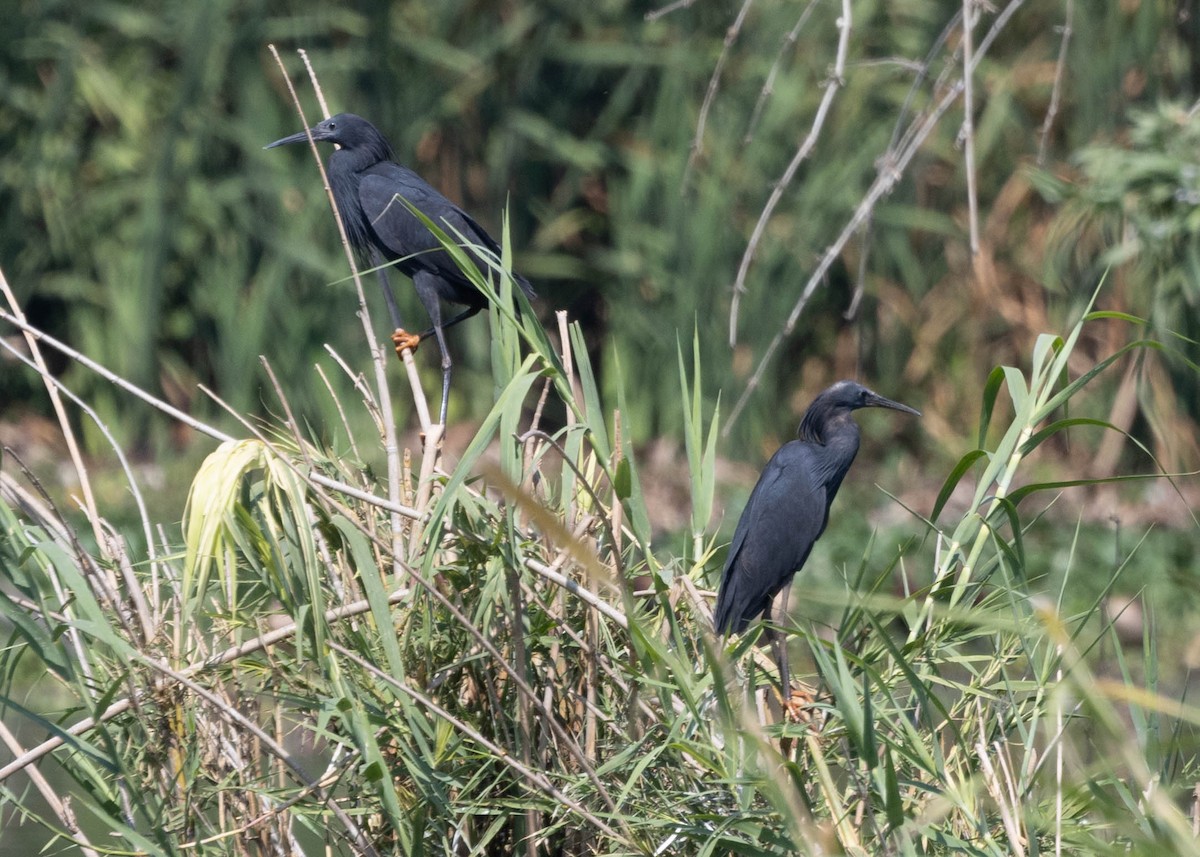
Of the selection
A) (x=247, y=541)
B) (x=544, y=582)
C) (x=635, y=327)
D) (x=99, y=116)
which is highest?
(x=247, y=541)

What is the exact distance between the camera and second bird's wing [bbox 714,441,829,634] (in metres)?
2.89

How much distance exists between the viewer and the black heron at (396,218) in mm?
3049

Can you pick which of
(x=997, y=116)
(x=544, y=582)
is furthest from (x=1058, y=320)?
(x=544, y=582)

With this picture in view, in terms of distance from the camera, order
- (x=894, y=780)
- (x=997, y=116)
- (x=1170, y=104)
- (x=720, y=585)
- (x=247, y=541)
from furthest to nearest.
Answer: (x=997, y=116) < (x=1170, y=104) < (x=720, y=585) < (x=247, y=541) < (x=894, y=780)

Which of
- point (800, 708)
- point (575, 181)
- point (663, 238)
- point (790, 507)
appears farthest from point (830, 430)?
point (575, 181)

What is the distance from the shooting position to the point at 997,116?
6.74 meters

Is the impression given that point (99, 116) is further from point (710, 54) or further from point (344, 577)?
point (344, 577)

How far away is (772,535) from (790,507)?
12cm

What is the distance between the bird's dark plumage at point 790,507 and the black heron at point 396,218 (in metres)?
0.66

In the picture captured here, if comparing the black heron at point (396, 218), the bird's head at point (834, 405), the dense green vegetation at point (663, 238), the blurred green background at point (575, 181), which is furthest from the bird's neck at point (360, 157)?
the blurred green background at point (575, 181)

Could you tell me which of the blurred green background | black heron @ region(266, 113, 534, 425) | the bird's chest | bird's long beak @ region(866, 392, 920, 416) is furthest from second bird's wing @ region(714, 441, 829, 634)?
the blurred green background

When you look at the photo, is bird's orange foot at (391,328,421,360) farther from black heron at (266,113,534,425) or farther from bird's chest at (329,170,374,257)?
bird's chest at (329,170,374,257)

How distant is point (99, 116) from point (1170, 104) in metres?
4.56

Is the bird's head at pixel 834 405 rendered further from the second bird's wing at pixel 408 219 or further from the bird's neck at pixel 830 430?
the second bird's wing at pixel 408 219
